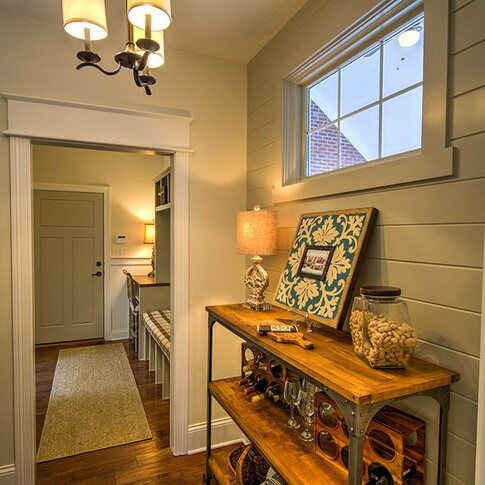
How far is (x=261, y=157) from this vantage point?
2.30m

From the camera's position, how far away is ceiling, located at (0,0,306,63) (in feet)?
6.05

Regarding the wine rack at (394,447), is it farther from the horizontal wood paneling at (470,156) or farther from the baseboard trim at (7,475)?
the baseboard trim at (7,475)

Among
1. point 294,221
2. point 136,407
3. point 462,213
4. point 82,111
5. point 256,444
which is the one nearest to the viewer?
point 462,213

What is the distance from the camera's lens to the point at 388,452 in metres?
1.14

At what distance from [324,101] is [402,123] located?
61 centimetres

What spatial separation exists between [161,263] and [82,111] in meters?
2.36

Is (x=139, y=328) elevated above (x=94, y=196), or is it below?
below

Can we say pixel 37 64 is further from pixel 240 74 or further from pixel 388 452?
pixel 388 452

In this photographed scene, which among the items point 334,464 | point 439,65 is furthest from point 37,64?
point 334,464

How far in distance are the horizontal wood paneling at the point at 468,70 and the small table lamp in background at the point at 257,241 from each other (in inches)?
40.9

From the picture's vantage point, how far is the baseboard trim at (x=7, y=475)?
1.94m

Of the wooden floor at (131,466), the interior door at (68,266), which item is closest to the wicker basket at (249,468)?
the wooden floor at (131,466)

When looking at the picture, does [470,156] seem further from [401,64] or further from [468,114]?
[401,64]

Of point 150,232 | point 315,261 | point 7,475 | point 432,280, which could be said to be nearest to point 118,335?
point 150,232
